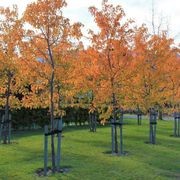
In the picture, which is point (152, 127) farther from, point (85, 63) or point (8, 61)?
point (8, 61)

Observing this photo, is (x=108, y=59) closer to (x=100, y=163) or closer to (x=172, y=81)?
(x=100, y=163)

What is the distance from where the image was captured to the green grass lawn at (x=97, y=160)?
1027cm

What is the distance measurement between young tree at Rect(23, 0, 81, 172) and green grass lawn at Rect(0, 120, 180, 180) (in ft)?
3.40

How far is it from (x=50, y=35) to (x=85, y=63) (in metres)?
4.67

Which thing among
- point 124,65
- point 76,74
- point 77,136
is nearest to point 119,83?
point 124,65

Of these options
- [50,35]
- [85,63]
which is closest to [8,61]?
[85,63]

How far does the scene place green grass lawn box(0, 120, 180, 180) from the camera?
10273mm

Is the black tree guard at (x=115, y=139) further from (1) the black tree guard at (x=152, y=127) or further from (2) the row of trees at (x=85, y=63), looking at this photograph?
(1) the black tree guard at (x=152, y=127)

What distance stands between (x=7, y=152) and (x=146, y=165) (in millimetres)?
5168

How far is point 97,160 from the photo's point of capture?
1248 cm

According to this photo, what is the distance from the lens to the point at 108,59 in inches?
556

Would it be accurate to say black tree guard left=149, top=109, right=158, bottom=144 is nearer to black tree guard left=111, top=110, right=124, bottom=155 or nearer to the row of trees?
the row of trees

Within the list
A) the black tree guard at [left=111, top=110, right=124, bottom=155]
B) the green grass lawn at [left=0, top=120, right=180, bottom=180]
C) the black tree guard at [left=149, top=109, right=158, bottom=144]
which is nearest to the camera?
the green grass lawn at [left=0, top=120, right=180, bottom=180]

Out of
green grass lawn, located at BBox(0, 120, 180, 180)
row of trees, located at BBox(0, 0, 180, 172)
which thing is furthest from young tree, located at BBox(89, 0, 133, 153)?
green grass lawn, located at BBox(0, 120, 180, 180)
